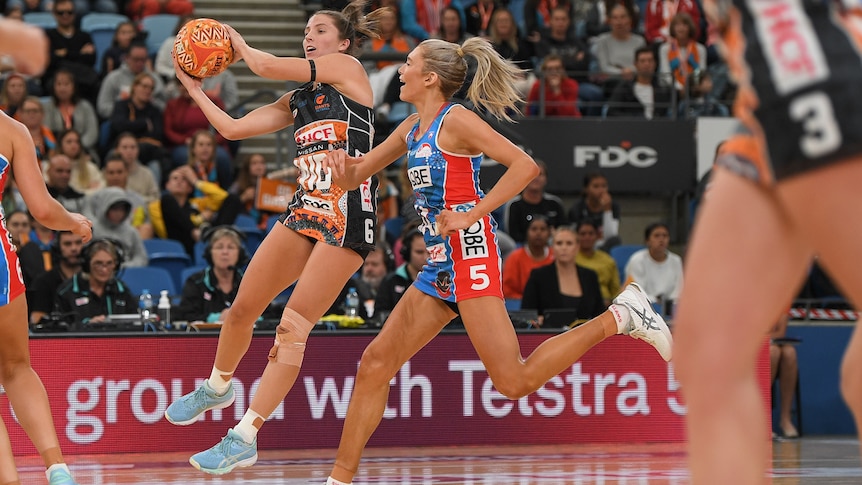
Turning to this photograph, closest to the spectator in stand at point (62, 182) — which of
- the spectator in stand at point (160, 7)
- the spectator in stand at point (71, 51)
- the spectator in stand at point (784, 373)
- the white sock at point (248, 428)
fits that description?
the spectator in stand at point (71, 51)

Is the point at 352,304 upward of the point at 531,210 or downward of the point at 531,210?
downward

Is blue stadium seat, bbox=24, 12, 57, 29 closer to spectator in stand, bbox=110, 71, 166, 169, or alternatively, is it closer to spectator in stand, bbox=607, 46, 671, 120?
spectator in stand, bbox=110, 71, 166, 169

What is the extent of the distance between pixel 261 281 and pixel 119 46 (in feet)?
26.5

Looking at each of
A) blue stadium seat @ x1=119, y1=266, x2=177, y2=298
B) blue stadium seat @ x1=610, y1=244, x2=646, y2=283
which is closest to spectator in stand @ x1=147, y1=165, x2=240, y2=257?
blue stadium seat @ x1=119, y1=266, x2=177, y2=298

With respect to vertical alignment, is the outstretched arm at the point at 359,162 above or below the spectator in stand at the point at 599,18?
below

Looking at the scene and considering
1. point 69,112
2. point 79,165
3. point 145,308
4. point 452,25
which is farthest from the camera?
point 452,25

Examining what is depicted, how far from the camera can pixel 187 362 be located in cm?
837

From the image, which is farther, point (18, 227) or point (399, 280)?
point (18, 227)

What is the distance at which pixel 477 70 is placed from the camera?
5805mm

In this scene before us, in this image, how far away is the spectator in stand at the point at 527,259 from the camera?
10531mm

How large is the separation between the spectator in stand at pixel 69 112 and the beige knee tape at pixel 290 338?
279 inches

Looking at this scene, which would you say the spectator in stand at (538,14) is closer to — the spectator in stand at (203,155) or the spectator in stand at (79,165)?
the spectator in stand at (203,155)

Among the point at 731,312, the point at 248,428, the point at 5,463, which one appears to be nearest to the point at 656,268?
the point at 248,428

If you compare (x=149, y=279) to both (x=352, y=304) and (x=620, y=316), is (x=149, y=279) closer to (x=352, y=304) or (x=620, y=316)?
(x=352, y=304)
